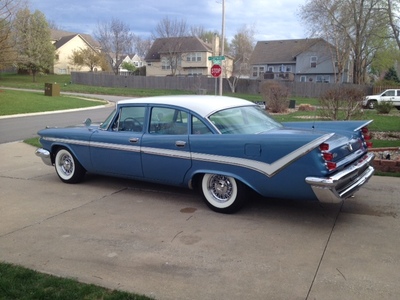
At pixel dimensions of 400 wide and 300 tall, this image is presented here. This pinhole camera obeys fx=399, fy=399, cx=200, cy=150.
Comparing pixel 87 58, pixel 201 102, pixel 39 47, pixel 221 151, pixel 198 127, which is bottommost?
pixel 221 151

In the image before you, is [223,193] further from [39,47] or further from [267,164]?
[39,47]

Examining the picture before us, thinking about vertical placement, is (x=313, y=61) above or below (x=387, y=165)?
above

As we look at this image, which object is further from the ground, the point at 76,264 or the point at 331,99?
the point at 331,99

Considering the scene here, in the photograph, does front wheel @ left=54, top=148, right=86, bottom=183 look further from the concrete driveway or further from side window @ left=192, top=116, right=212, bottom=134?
side window @ left=192, top=116, right=212, bottom=134

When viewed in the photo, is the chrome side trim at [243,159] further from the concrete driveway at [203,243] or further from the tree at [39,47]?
the tree at [39,47]

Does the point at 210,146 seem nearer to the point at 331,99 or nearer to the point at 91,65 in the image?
the point at 331,99

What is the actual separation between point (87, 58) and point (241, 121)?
66.7 m

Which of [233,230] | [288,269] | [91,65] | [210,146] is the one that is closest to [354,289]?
[288,269]

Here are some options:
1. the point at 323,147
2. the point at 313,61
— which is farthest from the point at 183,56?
the point at 323,147

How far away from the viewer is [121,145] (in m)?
6.00

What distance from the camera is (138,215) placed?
209 inches

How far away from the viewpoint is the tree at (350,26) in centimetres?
3816

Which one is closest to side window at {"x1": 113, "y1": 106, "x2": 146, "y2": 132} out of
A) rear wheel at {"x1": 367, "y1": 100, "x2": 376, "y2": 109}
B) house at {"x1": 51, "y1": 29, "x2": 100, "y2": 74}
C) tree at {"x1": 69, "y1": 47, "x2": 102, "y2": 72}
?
→ rear wheel at {"x1": 367, "y1": 100, "x2": 376, "y2": 109}

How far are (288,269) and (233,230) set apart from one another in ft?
3.59
